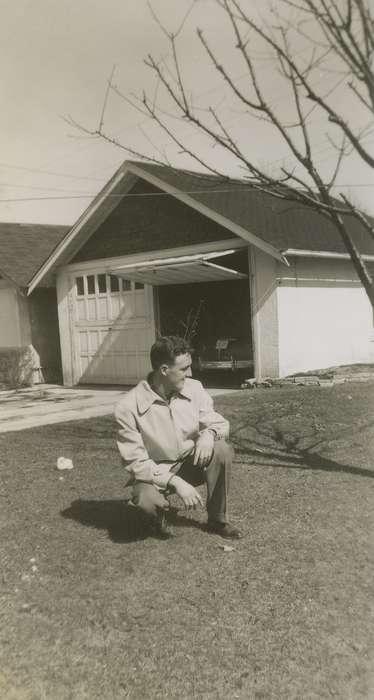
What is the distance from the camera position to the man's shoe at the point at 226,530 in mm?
4641

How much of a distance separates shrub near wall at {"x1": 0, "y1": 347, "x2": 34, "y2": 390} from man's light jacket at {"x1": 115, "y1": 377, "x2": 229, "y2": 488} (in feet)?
43.9

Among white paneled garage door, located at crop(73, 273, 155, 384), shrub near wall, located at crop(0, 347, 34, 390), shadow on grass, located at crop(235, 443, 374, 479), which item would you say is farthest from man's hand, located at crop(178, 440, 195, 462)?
shrub near wall, located at crop(0, 347, 34, 390)

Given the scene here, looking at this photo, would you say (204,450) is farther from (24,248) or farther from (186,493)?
(24,248)

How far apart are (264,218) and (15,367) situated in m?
7.94

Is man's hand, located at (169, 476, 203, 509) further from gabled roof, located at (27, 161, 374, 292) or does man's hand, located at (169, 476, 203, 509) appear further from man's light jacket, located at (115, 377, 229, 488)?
gabled roof, located at (27, 161, 374, 292)

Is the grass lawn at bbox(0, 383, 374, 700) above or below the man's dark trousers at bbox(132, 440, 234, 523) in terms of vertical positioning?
below

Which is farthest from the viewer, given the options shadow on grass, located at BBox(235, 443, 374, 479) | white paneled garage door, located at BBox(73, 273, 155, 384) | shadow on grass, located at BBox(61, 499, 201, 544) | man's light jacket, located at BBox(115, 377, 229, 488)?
white paneled garage door, located at BBox(73, 273, 155, 384)

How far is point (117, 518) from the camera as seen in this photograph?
5289 mm

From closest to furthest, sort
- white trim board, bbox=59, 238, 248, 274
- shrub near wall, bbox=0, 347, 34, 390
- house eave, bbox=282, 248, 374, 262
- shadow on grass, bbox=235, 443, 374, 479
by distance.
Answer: shadow on grass, bbox=235, 443, 374, 479, house eave, bbox=282, 248, 374, 262, white trim board, bbox=59, 238, 248, 274, shrub near wall, bbox=0, 347, 34, 390

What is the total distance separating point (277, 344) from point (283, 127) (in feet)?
27.5

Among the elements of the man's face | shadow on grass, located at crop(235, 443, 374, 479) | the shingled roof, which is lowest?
shadow on grass, located at crop(235, 443, 374, 479)

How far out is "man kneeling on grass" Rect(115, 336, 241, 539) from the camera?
432 centimetres

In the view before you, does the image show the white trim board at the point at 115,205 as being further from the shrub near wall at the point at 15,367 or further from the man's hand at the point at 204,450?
the man's hand at the point at 204,450

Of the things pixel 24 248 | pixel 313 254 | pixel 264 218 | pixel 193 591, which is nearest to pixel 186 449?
pixel 193 591
